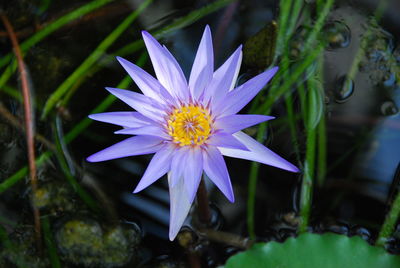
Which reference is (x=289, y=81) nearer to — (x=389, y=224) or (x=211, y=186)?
(x=211, y=186)

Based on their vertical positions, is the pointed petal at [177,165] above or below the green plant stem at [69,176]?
above

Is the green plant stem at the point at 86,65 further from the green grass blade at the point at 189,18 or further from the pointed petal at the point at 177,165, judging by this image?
the pointed petal at the point at 177,165

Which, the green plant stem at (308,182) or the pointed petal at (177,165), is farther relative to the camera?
the green plant stem at (308,182)

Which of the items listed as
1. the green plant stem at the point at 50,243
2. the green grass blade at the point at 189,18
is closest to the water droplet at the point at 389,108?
the green grass blade at the point at 189,18

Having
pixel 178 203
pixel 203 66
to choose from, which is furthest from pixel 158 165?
pixel 203 66

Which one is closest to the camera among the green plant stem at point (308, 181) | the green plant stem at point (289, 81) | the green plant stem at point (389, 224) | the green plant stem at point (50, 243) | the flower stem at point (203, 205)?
the flower stem at point (203, 205)

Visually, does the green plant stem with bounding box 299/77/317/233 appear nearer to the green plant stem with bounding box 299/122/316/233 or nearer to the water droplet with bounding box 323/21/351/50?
the green plant stem with bounding box 299/122/316/233

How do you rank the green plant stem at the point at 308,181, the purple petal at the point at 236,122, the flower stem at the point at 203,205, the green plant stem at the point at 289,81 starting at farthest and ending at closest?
1. the green plant stem at the point at 289,81
2. the green plant stem at the point at 308,181
3. the flower stem at the point at 203,205
4. the purple petal at the point at 236,122

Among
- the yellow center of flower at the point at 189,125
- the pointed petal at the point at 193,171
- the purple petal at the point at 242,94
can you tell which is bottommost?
the pointed petal at the point at 193,171
